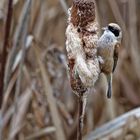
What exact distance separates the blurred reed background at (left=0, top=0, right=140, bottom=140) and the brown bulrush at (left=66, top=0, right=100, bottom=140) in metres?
0.41

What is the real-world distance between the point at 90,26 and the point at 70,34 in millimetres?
27

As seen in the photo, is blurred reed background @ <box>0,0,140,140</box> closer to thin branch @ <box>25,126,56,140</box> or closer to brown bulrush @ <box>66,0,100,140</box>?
thin branch @ <box>25,126,56,140</box>

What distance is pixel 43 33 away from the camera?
1501mm

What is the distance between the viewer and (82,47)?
44 cm

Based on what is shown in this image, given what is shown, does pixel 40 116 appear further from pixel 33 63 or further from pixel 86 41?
pixel 86 41

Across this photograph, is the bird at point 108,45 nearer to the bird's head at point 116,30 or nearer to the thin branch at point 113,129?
the bird's head at point 116,30

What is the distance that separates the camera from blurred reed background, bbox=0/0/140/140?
Answer: 3.48ft

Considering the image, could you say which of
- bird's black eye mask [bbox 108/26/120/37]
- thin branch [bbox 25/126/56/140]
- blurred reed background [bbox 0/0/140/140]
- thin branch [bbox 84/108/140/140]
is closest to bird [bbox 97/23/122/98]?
bird's black eye mask [bbox 108/26/120/37]

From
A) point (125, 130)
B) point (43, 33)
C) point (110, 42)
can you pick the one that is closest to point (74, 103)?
point (43, 33)

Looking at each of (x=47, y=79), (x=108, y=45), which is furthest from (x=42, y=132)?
(x=108, y=45)

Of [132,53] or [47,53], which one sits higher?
[47,53]

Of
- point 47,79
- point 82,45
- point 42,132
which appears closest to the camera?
point 82,45

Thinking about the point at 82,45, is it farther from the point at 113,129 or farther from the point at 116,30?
the point at 113,129

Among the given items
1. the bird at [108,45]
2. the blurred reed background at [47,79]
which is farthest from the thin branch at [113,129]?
the bird at [108,45]
